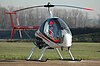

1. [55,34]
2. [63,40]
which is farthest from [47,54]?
[63,40]

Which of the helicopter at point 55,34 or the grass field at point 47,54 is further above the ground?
the helicopter at point 55,34

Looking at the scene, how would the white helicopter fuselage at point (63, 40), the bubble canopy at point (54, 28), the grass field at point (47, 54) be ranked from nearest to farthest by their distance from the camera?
the white helicopter fuselage at point (63, 40)
the bubble canopy at point (54, 28)
the grass field at point (47, 54)

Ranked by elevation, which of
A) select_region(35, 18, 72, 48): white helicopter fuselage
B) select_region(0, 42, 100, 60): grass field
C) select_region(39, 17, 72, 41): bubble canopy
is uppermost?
select_region(39, 17, 72, 41): bubble canopy

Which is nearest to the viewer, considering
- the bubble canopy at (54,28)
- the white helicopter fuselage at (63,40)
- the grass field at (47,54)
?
the white helicopter fuselage at (63,40)

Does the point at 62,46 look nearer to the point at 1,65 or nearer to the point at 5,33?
the point at 1,65

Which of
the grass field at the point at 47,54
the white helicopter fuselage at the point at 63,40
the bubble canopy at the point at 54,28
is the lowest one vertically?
the grass field at the point at 47,54

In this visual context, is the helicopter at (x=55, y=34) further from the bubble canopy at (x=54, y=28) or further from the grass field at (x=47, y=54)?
the grass field at (x=47, y=54)

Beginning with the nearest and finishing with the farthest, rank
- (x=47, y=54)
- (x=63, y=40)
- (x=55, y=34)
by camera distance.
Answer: (x=63, y=40)
(x=55, y=34)
(x=47, y=54)

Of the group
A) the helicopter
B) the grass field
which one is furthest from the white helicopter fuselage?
the grass field

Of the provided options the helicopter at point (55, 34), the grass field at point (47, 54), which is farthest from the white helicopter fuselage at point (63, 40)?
the grass field at point (47, 54)

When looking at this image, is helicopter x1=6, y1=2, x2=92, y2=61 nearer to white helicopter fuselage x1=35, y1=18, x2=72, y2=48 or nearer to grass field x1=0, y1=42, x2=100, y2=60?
white helicopter fuselage x1=35, y1=18, x2=72, y2=48

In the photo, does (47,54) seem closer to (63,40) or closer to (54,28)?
(54,28)

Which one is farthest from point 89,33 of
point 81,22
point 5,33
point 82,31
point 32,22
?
Result: point 81,22

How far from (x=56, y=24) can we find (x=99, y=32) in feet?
256
